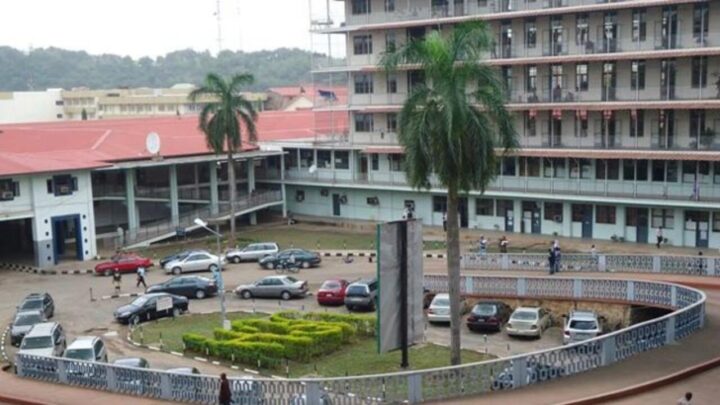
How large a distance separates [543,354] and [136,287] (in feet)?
103

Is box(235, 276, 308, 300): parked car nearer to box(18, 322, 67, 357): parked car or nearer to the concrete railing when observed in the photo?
box(18, 322, 67, 357): parked car

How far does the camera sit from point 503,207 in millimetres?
62500

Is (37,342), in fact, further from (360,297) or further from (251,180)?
(251,180)

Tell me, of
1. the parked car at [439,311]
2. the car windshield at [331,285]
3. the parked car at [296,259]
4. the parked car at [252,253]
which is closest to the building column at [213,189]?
the parked car at [252,253]

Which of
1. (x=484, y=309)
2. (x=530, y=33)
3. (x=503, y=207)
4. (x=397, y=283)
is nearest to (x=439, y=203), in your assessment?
(x=503, y=207)

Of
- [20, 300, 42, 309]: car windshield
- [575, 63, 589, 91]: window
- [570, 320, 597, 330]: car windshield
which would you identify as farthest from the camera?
[575, 63, 589, 91]: window

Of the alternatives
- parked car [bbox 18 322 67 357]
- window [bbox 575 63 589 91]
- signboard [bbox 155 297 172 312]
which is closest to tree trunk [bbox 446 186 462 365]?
parked car [bbox 18 322 67 357]

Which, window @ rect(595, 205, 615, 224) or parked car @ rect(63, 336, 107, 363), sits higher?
window @ rect(595, 205, 615, 224)

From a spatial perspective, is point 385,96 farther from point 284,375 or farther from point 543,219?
point 284,375

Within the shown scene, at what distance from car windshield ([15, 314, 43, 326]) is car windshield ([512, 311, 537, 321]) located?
20921mm

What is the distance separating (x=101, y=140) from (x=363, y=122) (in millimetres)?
20716

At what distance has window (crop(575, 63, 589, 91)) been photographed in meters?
58.0

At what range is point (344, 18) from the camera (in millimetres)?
69625

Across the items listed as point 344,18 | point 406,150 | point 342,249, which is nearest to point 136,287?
point 342,249
